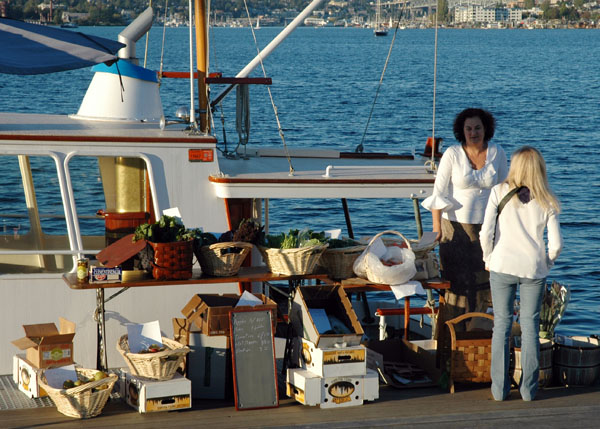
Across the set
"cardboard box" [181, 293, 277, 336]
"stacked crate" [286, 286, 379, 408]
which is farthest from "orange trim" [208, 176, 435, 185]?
"stacked crate" [286, 286, 379, 408]

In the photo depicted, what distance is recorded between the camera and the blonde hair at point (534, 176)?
6254mm

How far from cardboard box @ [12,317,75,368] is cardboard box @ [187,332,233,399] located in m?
0.86

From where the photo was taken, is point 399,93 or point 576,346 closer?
point 576,346

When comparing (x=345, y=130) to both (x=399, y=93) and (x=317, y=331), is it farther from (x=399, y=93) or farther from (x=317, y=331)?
(x=317, y=331)

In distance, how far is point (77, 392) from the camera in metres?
6.21

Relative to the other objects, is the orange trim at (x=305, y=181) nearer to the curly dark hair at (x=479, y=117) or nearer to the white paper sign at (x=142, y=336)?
the curly dark hair at (x=479, y=117)

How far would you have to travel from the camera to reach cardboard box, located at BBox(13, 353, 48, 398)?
21.8 ft

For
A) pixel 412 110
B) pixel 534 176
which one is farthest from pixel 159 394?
pixel 412 110

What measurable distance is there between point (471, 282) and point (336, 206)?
15.5m

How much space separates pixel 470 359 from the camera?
6906 millimetres

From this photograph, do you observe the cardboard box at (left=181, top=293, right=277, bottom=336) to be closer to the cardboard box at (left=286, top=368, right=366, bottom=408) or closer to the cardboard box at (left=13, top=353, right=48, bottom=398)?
the cardboard box at (left=286, top=368, right=366, bottom=408)

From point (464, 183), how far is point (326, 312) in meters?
1.38

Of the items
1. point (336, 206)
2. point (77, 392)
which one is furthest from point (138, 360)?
point (336, 206)

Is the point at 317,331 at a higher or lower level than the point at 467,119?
lower
